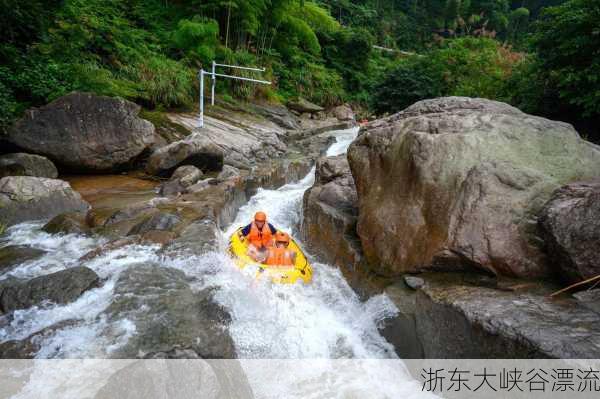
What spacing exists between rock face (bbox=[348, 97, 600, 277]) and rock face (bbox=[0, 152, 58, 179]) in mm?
6356

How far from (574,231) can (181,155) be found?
26.0 feet

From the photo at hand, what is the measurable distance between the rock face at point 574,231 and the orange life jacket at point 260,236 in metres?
3.53

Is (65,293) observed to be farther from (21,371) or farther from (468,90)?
(468,90)

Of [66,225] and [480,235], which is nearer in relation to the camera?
[480,235]

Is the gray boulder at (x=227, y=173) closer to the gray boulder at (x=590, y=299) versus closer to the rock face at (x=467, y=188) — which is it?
the rock face at (x=467, y=188)

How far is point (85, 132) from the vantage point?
769 centimetres

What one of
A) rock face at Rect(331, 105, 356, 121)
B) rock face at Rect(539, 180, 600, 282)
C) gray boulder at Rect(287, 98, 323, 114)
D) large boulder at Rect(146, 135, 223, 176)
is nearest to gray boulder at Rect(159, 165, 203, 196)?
large boulder at Rect(146, 135, 223, 176)

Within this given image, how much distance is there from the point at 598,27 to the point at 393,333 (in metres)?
6.45

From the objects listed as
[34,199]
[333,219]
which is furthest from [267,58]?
[333,219]

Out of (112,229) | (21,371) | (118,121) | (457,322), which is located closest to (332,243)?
(457,322)

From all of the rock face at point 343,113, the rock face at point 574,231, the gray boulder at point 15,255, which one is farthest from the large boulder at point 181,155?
the rock face at point 343,113

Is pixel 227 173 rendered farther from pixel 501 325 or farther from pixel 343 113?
pixel 343 113

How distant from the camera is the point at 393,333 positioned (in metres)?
3.83

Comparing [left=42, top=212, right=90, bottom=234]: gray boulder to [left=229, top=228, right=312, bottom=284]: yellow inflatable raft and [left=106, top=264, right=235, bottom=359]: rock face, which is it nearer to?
[left=106, top=264, right=235, bottom=359]: rock face
